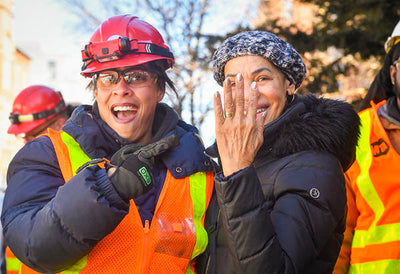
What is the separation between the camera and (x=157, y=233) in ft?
8.15

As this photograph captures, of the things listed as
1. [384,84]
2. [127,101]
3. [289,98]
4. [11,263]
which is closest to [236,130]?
[289,98]

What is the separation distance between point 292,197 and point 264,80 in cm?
71

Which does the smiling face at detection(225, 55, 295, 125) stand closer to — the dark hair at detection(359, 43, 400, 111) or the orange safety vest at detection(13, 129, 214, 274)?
the orange safety vest at detection(13, 129, 214, 274)

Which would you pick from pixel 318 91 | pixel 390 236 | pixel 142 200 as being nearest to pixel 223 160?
pixel 142 200

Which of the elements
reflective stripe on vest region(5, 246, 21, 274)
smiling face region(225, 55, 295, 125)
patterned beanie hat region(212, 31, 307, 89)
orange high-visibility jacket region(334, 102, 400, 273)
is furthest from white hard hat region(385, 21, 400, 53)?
reflective stripe on vest region(5, 246, 21, 274)

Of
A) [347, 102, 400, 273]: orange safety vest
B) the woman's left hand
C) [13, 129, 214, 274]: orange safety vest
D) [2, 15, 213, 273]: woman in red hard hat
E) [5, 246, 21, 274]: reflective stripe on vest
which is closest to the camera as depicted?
the woman's left hand

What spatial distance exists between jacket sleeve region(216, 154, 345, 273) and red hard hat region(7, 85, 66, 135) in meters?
3.71

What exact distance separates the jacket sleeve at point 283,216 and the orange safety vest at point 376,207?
3.15 feet

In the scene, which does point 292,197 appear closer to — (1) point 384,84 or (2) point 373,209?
(2) point 373,209

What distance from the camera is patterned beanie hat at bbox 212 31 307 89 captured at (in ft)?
7.95

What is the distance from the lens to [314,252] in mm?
1983

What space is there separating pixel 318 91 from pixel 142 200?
4.86 m

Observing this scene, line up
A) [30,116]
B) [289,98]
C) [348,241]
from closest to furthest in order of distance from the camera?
1. [289,98]
2. [348,241]
3. [30,116]

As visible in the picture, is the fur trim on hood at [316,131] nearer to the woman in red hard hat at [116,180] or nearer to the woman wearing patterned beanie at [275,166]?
the woman wearing patterned beanie at [275,166]
